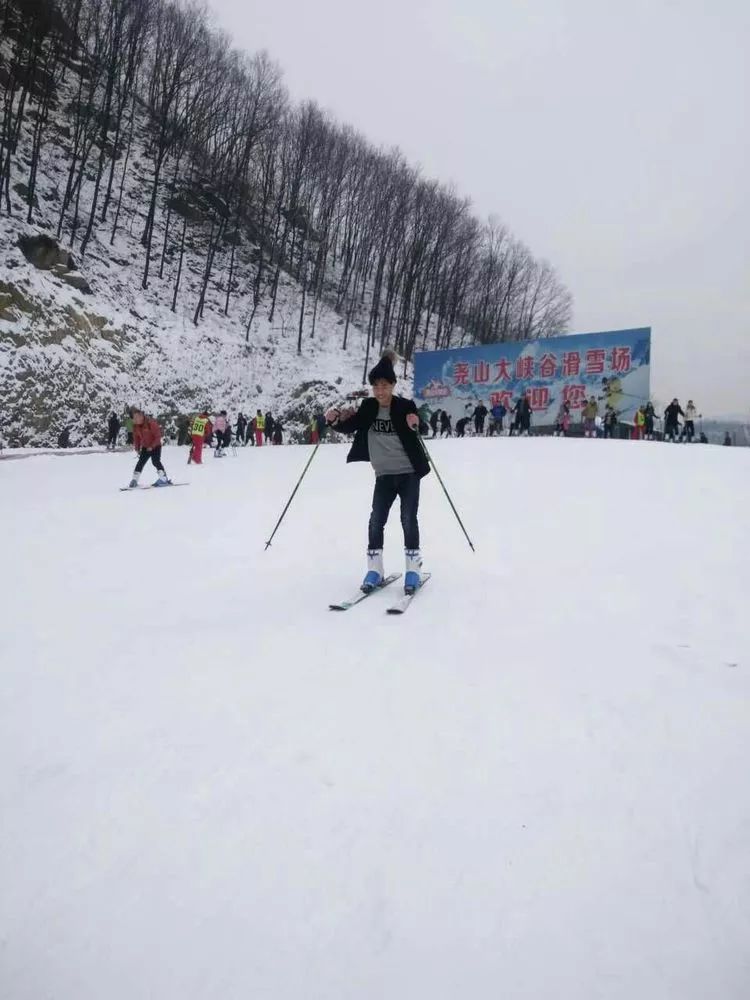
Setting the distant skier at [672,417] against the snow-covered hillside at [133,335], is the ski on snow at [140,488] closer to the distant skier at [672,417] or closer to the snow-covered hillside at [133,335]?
the snow-covered hillside at [133,335]

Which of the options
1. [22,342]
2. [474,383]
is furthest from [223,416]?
[474,383]

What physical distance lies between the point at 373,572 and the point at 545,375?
2464cm

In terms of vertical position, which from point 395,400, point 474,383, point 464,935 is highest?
point 474,383

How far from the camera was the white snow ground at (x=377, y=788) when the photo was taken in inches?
60.8

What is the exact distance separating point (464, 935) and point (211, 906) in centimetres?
69

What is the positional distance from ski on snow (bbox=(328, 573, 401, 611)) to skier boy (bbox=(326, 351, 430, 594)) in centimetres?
5

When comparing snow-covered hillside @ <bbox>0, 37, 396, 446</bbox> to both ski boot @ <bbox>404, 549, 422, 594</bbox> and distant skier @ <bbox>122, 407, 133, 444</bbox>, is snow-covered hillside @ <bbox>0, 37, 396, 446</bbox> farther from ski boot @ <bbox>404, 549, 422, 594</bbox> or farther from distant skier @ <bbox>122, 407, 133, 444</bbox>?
ski boot @ <bbox>404, 549, 422, 594</bbox>

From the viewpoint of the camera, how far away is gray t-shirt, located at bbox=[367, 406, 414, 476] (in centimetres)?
485

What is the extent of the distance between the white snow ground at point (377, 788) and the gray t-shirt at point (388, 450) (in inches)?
40.4

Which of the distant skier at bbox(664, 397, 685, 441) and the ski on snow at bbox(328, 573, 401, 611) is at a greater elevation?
Result: the distant skier at bbox(664, 397, 685, 441)

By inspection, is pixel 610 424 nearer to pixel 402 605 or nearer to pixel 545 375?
pixel 545 375

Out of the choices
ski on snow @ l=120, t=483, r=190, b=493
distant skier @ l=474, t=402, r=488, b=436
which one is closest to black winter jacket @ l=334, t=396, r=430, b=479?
ski on snow @ l=120, t=483, r=190, b=493

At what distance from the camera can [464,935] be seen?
160 cm

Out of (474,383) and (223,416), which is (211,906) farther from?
(474,383)
